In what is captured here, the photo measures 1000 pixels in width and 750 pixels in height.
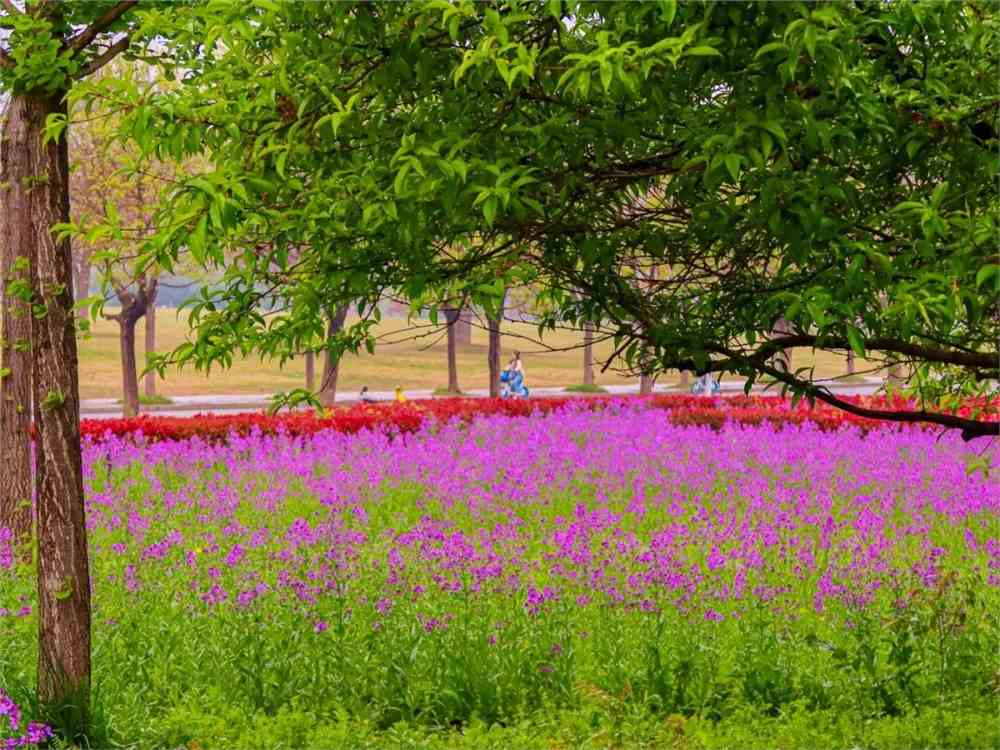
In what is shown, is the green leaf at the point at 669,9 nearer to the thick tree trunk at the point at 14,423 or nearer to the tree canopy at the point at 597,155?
the tree canopy at the point at 597,155

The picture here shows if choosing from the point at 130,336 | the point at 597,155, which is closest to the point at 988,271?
the point at 597,155

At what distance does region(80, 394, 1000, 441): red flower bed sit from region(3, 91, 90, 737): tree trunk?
7145 millimetres

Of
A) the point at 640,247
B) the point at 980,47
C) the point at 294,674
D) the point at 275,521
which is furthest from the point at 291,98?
the point at 275,521

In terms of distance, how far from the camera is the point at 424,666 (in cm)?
643

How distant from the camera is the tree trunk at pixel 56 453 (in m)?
5.23

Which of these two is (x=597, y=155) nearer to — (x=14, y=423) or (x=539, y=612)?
(x=539, y=612)

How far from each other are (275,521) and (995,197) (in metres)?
7.12

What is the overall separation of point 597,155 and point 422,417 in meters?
13.6

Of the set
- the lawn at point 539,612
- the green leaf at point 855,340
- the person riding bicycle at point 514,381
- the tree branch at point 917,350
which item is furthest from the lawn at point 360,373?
the green leaf at point 855,340

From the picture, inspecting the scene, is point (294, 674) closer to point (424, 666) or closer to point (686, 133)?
point (424, 666)

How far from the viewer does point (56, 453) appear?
528cm

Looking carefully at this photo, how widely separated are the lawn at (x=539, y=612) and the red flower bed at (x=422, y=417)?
2369 millimetres

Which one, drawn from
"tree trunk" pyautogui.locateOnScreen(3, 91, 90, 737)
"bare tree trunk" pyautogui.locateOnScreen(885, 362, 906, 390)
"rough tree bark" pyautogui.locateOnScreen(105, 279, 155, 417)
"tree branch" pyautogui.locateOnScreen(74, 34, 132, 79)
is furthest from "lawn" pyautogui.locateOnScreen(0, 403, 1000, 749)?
"rough tree bark" pyautogui.locateOnScreen(105, 279, 155, 417)

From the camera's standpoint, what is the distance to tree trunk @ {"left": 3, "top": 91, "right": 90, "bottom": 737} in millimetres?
5234
